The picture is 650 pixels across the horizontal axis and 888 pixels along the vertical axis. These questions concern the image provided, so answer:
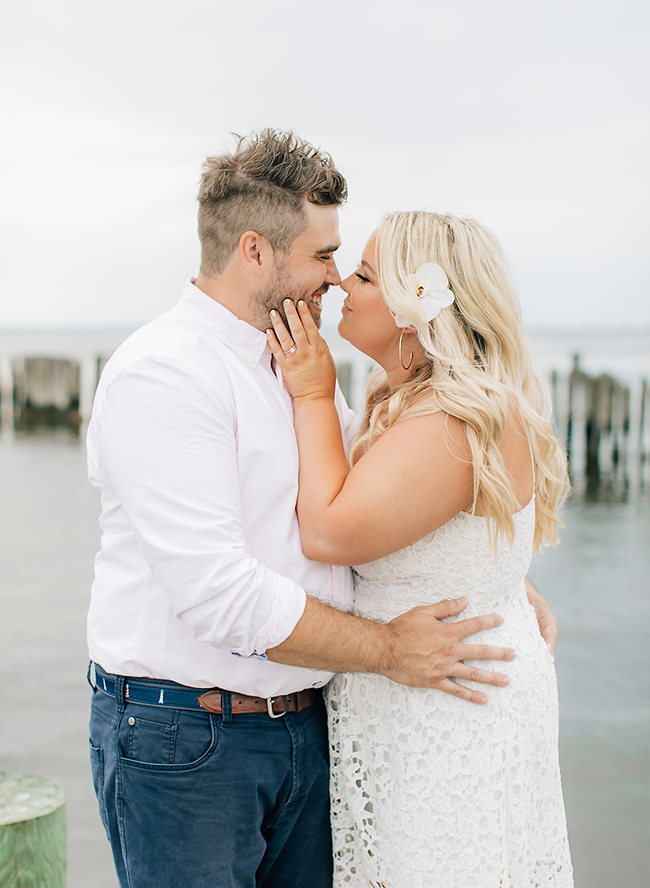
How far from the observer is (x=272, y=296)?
2.47 meters

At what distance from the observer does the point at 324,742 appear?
101 inches

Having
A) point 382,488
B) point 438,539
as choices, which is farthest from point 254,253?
point 438,539

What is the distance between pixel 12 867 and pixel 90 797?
2.35 meters

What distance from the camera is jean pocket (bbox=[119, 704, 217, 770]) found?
223 cm

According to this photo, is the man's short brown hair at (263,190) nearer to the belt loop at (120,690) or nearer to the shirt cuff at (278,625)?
the shirt cuff at (278,625)

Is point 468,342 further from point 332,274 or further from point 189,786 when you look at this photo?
point 189,786

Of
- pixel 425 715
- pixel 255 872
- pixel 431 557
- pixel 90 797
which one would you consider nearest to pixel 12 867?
pixel 255 872

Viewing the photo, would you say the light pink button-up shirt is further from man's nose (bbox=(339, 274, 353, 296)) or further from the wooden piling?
the wooden piling

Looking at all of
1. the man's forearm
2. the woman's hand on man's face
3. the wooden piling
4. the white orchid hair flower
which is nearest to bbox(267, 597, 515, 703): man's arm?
the man's forearm

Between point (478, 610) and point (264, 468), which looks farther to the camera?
point (478, 610)

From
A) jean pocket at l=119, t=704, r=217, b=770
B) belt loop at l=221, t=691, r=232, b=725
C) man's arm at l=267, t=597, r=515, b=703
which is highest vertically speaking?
man's arm at l=267, t=597, r=515, b=703

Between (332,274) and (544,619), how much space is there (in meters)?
1.47

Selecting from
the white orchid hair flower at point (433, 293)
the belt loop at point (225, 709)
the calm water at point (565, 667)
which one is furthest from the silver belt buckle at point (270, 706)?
the calm water at point (565, 667)

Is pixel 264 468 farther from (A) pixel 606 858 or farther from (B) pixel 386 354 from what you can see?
(A) pixel 606 858
